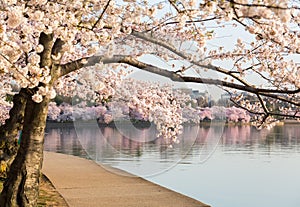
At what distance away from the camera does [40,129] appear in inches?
231

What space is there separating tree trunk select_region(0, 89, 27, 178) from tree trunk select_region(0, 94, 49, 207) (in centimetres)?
219

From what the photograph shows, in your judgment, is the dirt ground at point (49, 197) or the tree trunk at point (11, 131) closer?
the dirt ground at point (49, 197)

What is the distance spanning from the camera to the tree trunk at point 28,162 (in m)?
5.82

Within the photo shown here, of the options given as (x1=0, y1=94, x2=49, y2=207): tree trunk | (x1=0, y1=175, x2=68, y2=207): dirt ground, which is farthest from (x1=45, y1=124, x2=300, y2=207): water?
(x1=0, y1=94, x2=49, y2=207): tree trunk

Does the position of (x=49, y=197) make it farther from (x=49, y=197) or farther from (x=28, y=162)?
(x=28, y=162)

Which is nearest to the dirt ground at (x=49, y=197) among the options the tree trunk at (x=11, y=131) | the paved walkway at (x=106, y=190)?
the paved walkway at (x=106, y=190)

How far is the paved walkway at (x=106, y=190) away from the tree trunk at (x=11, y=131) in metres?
1.08

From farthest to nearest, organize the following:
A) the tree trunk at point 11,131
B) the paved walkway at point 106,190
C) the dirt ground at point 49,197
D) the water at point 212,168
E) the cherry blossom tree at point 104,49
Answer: the water at point 212,168 < the tree trunk at point 11,131 < the paved walkway at point 106,190 < the dirt ground at point 49,197 < the cherry blossom tree at point 104,49

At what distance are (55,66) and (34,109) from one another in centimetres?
61

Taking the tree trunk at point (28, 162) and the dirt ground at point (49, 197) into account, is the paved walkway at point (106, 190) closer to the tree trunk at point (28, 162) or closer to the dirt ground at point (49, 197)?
the dirt ground at point (49, 197)

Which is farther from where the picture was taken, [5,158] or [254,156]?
[254,156]

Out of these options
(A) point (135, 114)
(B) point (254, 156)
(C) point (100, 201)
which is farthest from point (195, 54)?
(B) point (254, 156)

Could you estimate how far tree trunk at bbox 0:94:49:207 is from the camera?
5816mm

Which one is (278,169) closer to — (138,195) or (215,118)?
(215,118)
